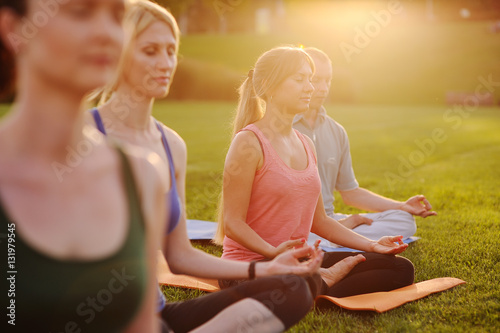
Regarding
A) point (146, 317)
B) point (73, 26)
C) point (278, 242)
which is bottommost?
point (278, 242)

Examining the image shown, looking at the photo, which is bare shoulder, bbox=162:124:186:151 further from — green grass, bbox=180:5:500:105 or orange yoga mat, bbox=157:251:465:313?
green grass, bbox=180:5:500:105

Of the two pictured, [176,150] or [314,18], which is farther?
[314,18]

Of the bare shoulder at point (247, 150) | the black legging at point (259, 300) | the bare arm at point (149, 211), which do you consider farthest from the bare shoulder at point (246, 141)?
the bare arm at point (149, 211)

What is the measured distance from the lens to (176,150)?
262 centimetres

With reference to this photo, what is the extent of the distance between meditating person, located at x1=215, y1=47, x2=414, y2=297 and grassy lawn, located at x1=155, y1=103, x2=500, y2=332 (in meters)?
0.33

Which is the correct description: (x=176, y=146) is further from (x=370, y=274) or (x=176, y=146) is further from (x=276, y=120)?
(x=370, y=274)

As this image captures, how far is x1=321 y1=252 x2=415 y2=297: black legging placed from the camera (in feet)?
13.2

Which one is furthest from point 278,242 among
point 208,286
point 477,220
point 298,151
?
point 477,220

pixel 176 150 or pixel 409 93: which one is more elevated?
pixel 176 150

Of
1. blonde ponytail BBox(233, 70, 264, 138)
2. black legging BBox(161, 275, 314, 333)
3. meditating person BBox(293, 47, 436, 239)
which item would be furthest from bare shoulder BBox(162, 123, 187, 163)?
meditating person BBox(293, 47, 436, 239)

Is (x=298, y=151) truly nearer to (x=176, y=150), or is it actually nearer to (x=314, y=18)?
(x=176, y=150)

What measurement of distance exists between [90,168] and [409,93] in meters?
42.3

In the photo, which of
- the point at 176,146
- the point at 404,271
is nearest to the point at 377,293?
the point at 404,271

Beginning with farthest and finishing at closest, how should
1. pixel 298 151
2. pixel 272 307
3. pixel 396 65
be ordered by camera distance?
1. pixel 396 65
2. pixel 298 151
3. pixel 272 307
